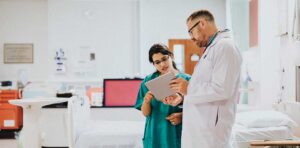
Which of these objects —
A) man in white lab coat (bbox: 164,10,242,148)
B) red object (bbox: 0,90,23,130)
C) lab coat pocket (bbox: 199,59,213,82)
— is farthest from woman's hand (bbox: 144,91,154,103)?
red object (bbox: 0,90,23,130)

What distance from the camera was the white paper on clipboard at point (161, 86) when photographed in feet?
6.57

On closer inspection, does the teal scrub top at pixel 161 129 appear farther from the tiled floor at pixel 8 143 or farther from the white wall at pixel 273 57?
the tiled floor at pixel 8 143

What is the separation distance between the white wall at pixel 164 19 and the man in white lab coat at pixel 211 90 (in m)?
4.71

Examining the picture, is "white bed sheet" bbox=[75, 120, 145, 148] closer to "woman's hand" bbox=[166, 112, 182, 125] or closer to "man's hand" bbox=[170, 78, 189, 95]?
"woman's hand" bbox=[166, 112, 182, 125]

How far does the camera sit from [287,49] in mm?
3465

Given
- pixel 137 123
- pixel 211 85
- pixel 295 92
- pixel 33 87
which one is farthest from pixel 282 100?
pixel 33 87

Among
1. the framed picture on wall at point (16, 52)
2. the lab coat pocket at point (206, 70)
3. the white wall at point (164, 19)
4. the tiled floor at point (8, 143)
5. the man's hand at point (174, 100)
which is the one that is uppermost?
the white wall at point (164, 19)

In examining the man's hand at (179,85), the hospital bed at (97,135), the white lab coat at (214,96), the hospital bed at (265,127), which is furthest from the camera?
the hospital bed at (97,135)

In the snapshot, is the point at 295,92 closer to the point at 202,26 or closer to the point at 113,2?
the point at 202,26

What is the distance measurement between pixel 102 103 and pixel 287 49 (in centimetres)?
211

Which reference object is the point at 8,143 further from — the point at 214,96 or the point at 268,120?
the point at 214,96

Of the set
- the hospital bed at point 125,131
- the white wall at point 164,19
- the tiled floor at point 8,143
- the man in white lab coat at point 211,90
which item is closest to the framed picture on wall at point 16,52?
the white wall at point 164,19

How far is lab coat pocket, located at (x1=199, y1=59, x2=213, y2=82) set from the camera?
1805 mm

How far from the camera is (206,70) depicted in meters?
1.81
